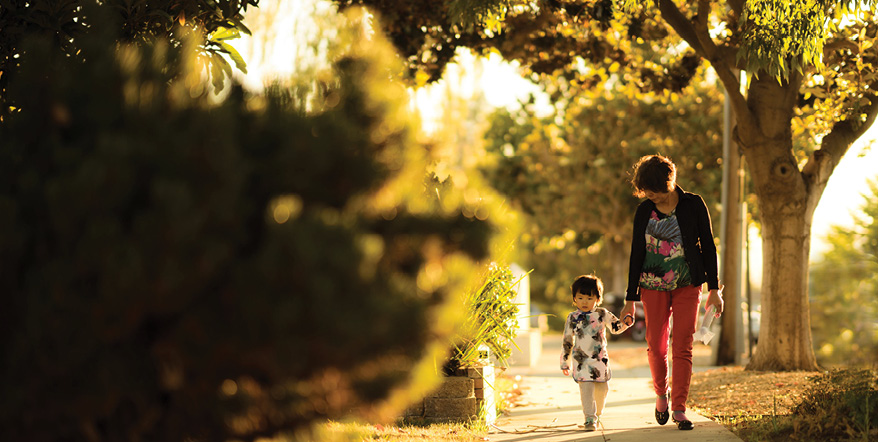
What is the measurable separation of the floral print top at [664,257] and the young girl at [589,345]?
44 centimetres

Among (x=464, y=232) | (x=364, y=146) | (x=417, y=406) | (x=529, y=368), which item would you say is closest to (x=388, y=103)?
(x=364, y=146)

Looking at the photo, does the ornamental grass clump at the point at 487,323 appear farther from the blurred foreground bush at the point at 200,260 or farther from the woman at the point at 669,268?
the blurred foreground bush at the point at 200,260

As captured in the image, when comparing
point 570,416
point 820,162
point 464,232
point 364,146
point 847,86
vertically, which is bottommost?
point 570,416

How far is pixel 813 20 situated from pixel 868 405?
12.4ft

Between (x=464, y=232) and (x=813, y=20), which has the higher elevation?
(x=813, y=20)

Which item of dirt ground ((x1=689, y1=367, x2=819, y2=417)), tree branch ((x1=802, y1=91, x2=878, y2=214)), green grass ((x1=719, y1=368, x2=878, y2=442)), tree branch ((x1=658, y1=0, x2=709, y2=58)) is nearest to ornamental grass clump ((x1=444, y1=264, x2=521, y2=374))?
dirt ground ((x1=689, y1=367, x2=819, y2=417))

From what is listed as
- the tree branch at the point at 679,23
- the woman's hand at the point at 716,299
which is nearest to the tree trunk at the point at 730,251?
the tree branch at the point at 679,23

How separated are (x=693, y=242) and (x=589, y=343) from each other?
114 centimetres

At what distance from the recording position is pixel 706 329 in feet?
20.5

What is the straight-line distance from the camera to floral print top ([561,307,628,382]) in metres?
6.54

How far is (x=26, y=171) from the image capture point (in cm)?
292

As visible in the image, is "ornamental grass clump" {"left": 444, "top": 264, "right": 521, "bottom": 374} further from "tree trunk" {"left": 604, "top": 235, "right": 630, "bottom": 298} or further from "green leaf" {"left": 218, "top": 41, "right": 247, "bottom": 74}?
"tree trunk" {"left": 604, "top": 235, "right": 630, "bottom": 298}

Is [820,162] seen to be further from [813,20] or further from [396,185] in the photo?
[396,185]

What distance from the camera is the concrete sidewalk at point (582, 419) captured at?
5.97m
